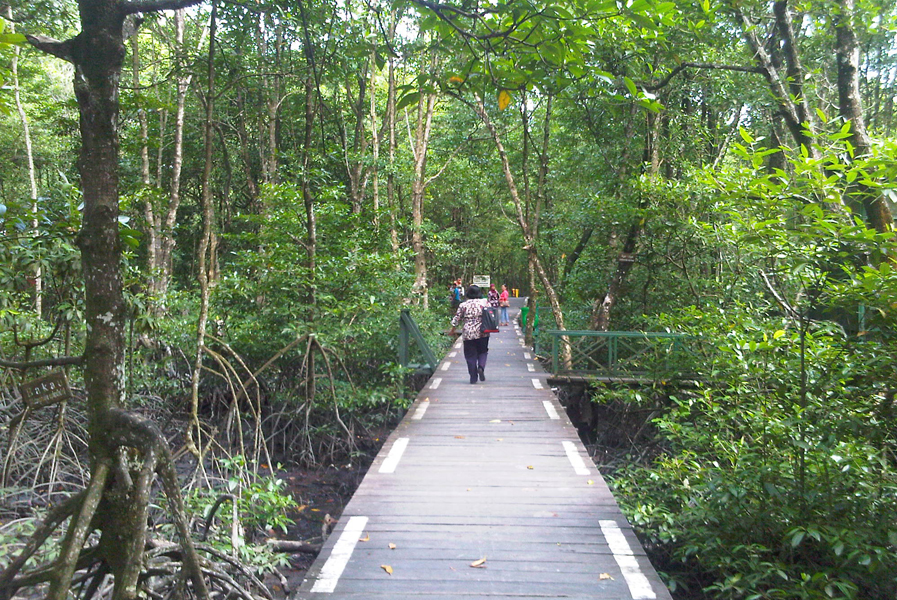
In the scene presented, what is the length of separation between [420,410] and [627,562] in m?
5.00

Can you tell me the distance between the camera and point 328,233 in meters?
9.84

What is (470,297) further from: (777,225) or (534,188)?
(534,188)

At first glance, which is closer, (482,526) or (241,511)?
(482,526)

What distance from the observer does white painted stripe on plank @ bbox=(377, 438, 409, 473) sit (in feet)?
20.0

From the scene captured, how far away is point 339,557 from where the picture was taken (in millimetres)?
4105

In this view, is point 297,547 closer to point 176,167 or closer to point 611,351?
point 176,167

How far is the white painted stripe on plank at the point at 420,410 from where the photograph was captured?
328 inches

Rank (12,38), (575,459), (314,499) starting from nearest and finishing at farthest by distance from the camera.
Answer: (12,38) → (575,459) → (314,499)

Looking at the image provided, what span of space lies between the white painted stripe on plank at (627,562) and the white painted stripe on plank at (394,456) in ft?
7.43

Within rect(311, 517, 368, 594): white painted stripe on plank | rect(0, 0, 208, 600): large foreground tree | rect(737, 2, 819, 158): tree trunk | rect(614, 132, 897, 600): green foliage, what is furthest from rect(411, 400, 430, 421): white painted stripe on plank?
rect(737, 2, 819, 158): tree trunk

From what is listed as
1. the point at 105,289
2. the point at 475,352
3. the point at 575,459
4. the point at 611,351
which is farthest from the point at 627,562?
the point at 611,351

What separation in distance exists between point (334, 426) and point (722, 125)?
10919 mm

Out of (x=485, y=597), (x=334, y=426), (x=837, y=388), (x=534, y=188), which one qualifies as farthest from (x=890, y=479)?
(x=534, y=188)

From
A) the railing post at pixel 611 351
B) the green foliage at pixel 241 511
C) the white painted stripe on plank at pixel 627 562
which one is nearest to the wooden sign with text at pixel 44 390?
the green foliage at pixel 241 511
